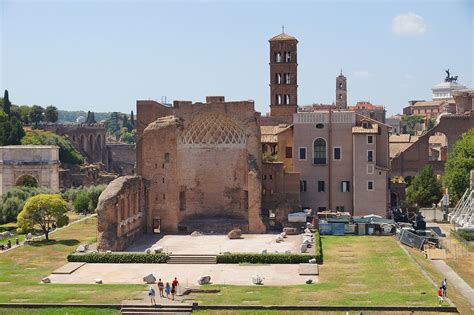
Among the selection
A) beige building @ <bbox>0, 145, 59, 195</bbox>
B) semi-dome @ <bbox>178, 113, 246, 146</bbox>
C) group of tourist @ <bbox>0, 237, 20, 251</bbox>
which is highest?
semi-dome @ <bbox>178, 113, 246, 146</bbox>

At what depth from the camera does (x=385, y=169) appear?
6562cm

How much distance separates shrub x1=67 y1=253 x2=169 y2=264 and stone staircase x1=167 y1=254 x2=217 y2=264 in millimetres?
476

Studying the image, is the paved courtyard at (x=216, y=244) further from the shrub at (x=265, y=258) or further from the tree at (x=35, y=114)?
the tree at (x=35, y=114)

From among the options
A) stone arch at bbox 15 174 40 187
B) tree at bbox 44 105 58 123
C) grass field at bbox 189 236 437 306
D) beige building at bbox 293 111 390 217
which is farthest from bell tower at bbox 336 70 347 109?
grass field at bbox 189 236 437 306

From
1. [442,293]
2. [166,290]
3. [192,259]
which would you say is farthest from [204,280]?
[442,293]

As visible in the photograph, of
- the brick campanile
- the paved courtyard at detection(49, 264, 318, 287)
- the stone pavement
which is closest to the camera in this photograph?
the stone pavement

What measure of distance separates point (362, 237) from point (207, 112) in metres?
15.3

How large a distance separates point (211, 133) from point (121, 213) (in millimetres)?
12181

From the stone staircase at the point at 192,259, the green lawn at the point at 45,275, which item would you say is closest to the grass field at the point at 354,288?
the green lawn at the point at 45,275

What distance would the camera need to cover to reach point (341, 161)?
2613 inches

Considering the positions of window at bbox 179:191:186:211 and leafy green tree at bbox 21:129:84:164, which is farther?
leafy green tree at bbox 21:129:84:164

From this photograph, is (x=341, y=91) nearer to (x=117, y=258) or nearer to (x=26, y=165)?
(x=26, y=165)

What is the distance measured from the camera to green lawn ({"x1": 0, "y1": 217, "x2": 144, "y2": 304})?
135ft

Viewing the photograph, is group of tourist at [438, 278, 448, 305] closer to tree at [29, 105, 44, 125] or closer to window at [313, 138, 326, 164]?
window at [313, 138, 326, 164]
